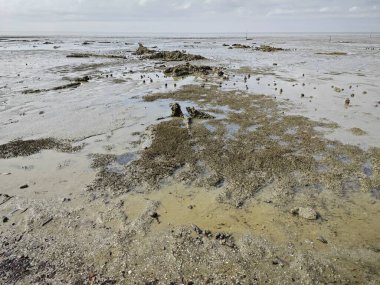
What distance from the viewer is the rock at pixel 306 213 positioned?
6742 mm

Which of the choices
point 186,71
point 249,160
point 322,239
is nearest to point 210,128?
point 249,160

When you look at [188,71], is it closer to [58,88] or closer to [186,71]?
[186,71]

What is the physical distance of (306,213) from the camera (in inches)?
269

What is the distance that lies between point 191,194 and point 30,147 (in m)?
6.14

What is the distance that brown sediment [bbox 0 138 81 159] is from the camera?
1023 cm

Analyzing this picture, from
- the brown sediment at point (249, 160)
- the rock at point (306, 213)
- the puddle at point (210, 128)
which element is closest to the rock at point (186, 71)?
the brown sediment at point (249, 160)

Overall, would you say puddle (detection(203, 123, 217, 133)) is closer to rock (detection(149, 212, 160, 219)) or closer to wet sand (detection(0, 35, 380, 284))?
wet sand (detection(0, 35, 380, 284))

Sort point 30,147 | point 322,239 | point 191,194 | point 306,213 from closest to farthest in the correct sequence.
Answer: point 322,239
point 306,213
point 191,194
point 30,147

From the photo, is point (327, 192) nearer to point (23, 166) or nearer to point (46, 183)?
point (46, 183)

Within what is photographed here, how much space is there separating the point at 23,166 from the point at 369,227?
29.3 feet

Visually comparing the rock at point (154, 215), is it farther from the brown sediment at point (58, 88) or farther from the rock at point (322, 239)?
the brown sediment at point (58, 88)

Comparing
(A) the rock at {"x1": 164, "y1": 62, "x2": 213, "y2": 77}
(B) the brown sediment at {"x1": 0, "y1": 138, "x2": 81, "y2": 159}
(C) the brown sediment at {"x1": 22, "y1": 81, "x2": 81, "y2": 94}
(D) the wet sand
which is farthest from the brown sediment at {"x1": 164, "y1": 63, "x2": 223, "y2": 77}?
(B) the brown sediment at {"x1": 0, "y1": 138, "x2": 81, "y2": 159}

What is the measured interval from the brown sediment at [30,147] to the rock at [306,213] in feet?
23.2

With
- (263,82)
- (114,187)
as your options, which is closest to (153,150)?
(114,187)
